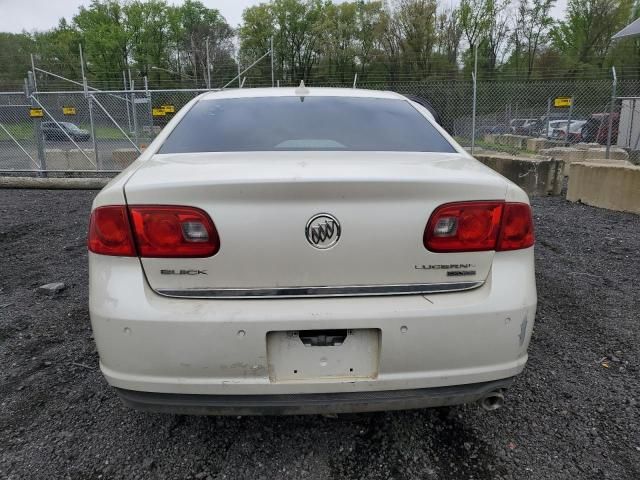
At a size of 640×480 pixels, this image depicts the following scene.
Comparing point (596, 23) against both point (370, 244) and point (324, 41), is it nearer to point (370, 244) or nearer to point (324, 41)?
point (324, 41)

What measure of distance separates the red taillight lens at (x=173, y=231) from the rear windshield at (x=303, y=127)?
576mm

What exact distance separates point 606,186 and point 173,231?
7.12 m

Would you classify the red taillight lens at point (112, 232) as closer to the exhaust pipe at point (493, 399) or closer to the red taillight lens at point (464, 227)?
the red taillight lens at point (464, 227)

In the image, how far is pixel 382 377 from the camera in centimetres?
179

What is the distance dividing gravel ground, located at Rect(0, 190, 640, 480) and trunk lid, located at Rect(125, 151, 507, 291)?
0.86 metres

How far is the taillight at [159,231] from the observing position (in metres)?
1.73

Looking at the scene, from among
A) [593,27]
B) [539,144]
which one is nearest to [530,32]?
[593,27]

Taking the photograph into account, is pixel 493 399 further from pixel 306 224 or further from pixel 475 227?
pixel 306 224

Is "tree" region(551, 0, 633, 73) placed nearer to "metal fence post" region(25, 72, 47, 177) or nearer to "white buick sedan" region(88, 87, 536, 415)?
"metal fence post" region(25, 72, 47, 177)

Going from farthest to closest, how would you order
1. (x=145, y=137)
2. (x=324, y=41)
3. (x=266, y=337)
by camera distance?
(x=324, y=41) → (x=145, y=137) → (x=266, y=337)

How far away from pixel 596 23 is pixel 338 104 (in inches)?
1959

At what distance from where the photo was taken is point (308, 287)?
1762 mm

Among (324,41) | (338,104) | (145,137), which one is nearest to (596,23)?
(324,41)

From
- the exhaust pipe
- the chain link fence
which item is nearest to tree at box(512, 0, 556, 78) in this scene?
the chain link fence
